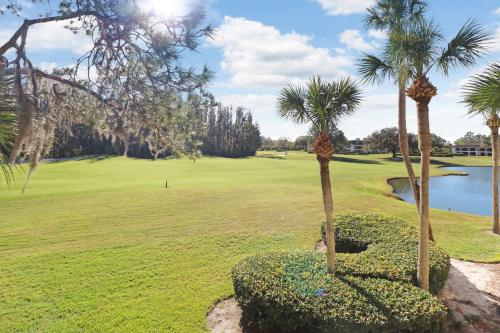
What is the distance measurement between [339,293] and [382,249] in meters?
4.21

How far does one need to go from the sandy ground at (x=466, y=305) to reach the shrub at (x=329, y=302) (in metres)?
0.86

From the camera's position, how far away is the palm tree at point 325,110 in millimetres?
9508

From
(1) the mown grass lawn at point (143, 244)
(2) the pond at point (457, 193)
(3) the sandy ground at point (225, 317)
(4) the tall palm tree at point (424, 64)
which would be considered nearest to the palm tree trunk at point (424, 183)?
(4) the tall palm tree at point (424, 64)

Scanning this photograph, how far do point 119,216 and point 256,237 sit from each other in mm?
8591

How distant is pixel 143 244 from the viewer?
15805 mm

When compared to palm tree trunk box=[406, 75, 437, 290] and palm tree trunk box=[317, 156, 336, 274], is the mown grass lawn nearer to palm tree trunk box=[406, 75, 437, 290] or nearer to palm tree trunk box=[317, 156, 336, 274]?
palm tree trunk box=[317, 156, 336, 274]

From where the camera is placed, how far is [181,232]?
58.4 ft

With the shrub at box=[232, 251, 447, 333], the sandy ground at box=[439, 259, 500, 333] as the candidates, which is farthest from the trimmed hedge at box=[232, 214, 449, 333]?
the sandy ground at box=[439, 259, 500, 333]

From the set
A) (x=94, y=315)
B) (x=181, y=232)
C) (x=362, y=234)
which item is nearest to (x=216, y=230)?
(x=181, y=232)

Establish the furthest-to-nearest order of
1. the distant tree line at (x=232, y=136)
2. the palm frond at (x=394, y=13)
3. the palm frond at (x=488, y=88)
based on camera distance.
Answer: the distant tree line at (x=232, y=136) < the palm frond at (x=394, y=13) < the palm frond at (x=488, y=88)

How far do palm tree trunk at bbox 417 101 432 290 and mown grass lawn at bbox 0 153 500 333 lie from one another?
18.5 feet

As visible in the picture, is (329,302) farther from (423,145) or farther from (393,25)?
(393,25)

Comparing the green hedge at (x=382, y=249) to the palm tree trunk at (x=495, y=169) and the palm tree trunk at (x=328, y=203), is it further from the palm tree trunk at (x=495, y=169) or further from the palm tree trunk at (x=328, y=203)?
the palm tree trunk at (x=495, y=169)

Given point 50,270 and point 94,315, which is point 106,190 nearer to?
point 50,270
